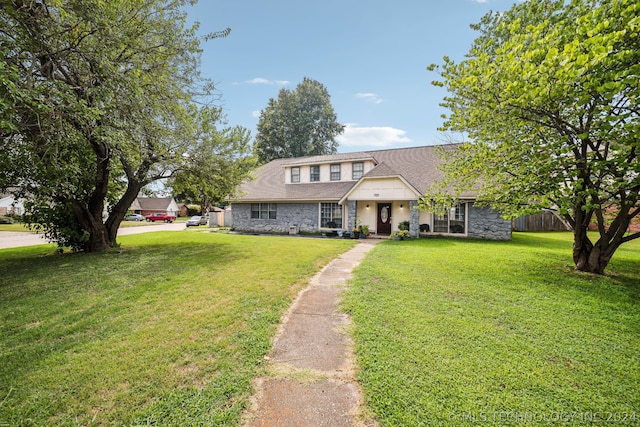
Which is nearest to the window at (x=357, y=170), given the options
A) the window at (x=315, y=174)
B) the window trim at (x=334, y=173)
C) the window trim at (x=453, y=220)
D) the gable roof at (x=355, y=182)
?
the gable roof at (x=355, y=182)

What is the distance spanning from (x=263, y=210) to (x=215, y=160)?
9003mm

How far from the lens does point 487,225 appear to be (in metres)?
14.4

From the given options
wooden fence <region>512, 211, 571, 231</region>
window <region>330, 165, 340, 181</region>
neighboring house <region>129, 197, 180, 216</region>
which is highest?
window <region>330, 165, 340, 181</region>

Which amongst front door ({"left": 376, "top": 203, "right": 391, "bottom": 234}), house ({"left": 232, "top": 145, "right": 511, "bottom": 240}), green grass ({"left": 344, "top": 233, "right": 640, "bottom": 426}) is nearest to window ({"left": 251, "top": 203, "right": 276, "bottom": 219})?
house ({"left": 232, "top": 145, "right": 511, "bottom": 240})

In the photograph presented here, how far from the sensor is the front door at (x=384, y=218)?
1670 cm

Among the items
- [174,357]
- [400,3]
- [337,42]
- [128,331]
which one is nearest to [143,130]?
[128,331]

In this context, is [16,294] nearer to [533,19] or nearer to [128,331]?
[128,331]

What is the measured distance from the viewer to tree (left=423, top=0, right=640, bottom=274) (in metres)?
4.26

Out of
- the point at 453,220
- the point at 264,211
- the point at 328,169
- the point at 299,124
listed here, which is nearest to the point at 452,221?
the point at 453,220

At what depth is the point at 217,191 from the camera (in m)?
12.3

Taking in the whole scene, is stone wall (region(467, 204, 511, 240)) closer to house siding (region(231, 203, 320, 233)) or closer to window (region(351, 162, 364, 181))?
window (region(351, 162, 364, 181))

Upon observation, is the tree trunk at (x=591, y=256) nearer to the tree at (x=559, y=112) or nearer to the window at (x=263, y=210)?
the tree at (x=559, y=112)

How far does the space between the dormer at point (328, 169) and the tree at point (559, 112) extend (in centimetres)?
998

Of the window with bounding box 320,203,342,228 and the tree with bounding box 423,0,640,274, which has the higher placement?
the tree with bounding box 423,0,640,274
